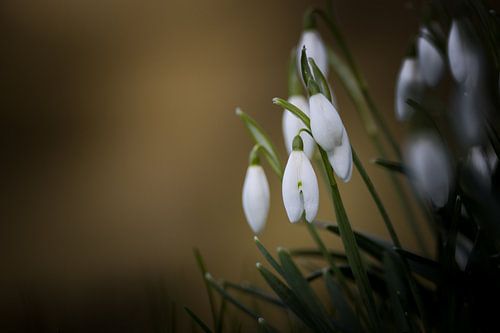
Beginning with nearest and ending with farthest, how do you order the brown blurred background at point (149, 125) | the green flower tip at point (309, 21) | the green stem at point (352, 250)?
1. the green stem at point (352, 250)
2. the green flower tip at point (309, 21)
3. the brown blurred background at point (149, 125)

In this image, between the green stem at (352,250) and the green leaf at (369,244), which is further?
the green leaf at (369,244)

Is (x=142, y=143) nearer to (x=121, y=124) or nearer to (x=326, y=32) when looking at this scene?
(x=121, y=124)

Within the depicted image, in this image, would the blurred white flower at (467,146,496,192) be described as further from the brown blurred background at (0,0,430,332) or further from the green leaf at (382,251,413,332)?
the brown blurred background at (0,0,430,332)

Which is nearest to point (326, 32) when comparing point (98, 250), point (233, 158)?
point (233, 158)

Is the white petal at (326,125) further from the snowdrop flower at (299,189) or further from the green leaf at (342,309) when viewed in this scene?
the green leaf at (342,309)

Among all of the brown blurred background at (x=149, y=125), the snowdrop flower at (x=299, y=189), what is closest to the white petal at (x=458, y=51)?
the snowdrop flower at (x=299, y=189)

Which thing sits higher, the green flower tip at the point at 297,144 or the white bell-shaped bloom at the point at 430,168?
the green flower tip at the point at 297,144

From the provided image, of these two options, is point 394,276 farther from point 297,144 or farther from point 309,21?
point 309,21

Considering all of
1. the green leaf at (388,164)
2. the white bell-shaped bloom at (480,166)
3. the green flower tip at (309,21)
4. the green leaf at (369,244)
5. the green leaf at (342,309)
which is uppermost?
the green flower tip at (309,21)
